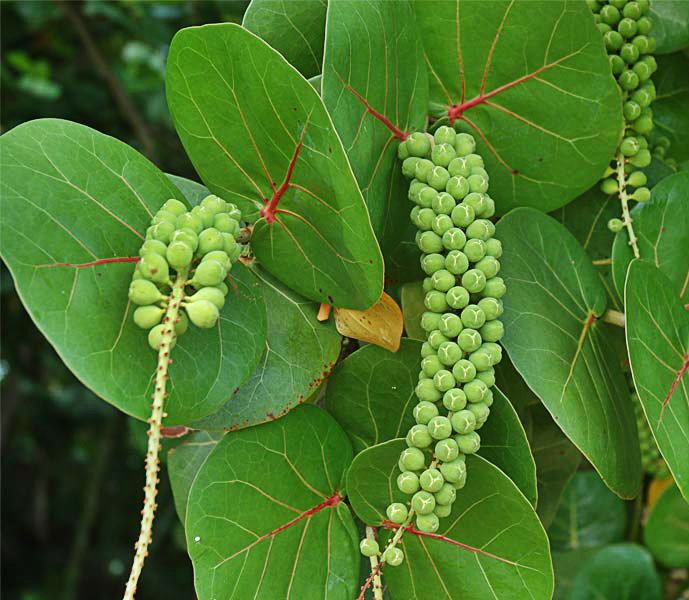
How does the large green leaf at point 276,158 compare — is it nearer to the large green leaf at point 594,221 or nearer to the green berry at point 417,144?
the green berry at point 417,144

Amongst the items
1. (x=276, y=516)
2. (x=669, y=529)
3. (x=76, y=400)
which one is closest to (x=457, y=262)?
(x=276, y=516)

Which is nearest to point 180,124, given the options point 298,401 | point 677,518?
point 298,401

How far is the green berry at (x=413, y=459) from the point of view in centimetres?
45

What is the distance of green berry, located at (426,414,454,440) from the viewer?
→ 44cm

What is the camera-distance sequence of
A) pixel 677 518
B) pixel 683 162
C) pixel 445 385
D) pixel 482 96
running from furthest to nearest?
pixel 677 518
pixel 683 162
pixel 482 96
pixel 445 385

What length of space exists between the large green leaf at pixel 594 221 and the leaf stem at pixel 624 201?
3 centimetres

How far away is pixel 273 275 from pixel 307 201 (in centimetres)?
7

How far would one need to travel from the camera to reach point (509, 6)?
0.53m

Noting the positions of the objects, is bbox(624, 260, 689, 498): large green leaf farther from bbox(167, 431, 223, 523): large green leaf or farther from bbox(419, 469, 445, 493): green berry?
bbox(167, 431, 223, 523): large green leaf

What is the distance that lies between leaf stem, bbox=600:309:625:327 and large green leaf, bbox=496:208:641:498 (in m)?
0.01

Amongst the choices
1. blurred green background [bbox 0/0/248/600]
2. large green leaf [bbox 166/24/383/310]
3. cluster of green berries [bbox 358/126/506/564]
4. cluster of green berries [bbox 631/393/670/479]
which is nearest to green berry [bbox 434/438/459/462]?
cluster of green berries [bbox 358/126/506/564]

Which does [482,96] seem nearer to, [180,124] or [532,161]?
[532,161]

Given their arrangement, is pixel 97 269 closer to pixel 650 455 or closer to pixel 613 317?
pixel 613 317

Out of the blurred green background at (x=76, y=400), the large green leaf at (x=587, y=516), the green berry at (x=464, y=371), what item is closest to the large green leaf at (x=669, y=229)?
the green berry at (x=464, y=371)
